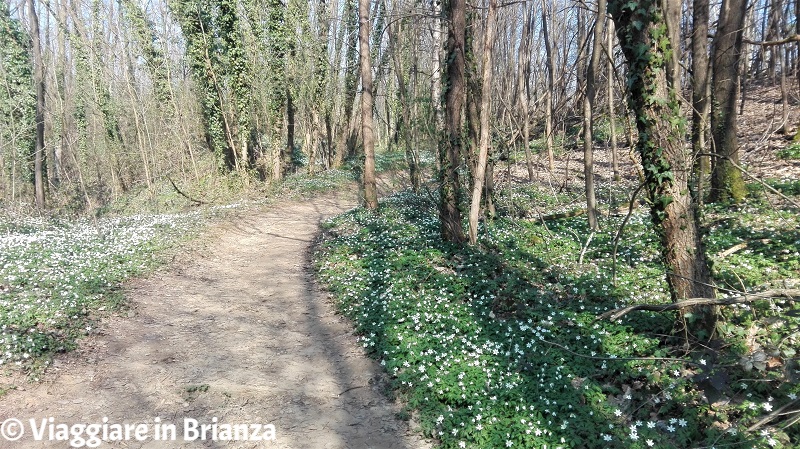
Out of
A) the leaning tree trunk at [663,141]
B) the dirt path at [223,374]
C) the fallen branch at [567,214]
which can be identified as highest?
the leaning tree trunk at [663,141]

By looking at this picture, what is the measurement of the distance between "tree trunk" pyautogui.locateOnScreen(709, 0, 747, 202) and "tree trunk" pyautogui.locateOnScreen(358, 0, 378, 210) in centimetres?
884

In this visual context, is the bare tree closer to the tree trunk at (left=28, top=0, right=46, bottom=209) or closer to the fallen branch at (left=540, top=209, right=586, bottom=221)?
the fallen branch at (left=540, top=209, right=586, bottom=221)

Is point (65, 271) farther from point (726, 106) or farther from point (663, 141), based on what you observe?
point (726, 106)

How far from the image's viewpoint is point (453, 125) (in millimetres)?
9070

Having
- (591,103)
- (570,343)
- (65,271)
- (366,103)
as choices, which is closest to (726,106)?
(591,103)

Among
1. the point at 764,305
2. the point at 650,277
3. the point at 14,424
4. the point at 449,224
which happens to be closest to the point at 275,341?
the point at 14,424

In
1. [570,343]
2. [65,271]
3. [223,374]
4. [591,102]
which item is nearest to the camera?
[570,343]

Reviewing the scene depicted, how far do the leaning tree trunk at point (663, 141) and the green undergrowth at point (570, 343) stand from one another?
0.64m

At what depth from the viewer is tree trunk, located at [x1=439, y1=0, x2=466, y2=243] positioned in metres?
8.79

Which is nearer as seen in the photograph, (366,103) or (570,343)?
(570,343)

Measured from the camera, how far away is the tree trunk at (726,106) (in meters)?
9.13

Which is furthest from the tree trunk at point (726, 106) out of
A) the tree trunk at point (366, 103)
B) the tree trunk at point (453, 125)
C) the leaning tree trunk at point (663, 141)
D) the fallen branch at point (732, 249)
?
the tree trunk at point (366, 103)

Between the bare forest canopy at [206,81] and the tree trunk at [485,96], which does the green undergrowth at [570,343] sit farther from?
the bare forest canopy at [206,81]

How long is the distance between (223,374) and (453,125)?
20.2 ft
